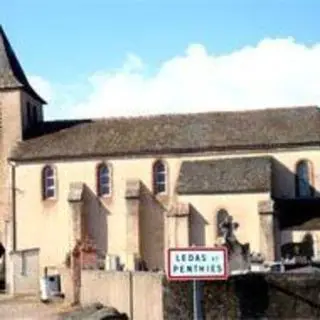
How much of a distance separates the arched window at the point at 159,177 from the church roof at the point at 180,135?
0.92 m

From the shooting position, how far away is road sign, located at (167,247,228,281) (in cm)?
1193

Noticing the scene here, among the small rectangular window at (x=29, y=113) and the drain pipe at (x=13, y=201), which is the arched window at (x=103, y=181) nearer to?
the drain pipe at (x=13, y=201)

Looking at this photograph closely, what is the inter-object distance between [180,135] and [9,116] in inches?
463

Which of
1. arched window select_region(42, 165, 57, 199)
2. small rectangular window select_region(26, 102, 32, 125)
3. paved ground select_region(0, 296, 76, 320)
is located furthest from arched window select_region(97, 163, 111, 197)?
paved ground select_region(0, 296, 76, 320)

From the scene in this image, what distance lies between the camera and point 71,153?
179 ft

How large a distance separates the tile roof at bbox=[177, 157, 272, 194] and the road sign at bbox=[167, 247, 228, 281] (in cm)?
3740

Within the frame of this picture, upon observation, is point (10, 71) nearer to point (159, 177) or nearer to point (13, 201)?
point (13, 201)

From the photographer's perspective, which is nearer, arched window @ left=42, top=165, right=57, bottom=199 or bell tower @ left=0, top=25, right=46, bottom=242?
arched window @ left=42, top=165, right=57, bottom=199

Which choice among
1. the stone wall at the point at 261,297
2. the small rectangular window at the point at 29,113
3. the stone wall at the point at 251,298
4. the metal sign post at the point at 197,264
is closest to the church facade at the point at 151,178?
the small rectangular window at the point at 29,113

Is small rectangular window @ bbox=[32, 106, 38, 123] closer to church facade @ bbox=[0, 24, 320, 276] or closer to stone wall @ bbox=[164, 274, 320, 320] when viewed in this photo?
church facade @ bbox=[0, 24, 320, 276]

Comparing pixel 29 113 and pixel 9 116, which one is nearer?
pixel 9 116

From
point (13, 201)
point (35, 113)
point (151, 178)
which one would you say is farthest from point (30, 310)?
point (35, 113)

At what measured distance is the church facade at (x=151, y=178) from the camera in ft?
165

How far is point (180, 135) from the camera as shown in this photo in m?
54.2
